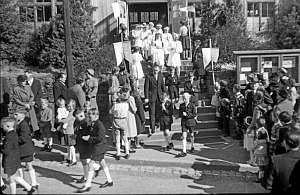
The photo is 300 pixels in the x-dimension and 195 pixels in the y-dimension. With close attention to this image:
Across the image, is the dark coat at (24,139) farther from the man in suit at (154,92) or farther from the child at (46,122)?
the man in suit at (154,92)

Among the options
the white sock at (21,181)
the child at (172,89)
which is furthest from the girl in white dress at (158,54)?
the white sock at (21,181)

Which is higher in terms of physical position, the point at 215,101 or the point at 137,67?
the point at 137,67

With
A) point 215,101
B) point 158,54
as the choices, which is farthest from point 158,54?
point 215,101

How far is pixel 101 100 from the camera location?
49.6ft

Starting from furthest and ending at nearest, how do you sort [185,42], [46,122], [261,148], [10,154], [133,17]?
1. [133,17]
2. [185,42]
3. [46,122]
4. [261,148]
5. [10,154]

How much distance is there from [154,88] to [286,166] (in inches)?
279

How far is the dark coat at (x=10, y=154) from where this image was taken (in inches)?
340

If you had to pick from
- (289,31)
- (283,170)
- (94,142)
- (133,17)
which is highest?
(133,17)

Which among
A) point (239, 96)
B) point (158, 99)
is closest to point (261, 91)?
point (239, 96)

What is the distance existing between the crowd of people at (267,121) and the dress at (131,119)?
8.85 ft

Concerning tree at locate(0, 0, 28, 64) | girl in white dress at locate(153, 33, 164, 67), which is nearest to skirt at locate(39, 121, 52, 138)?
girl in white dress at locate(153, 33, 164, 67)

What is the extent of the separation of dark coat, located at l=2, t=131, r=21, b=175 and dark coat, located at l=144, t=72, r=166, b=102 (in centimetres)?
478

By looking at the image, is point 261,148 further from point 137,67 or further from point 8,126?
point 137,67

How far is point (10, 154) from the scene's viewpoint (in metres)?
8.70
